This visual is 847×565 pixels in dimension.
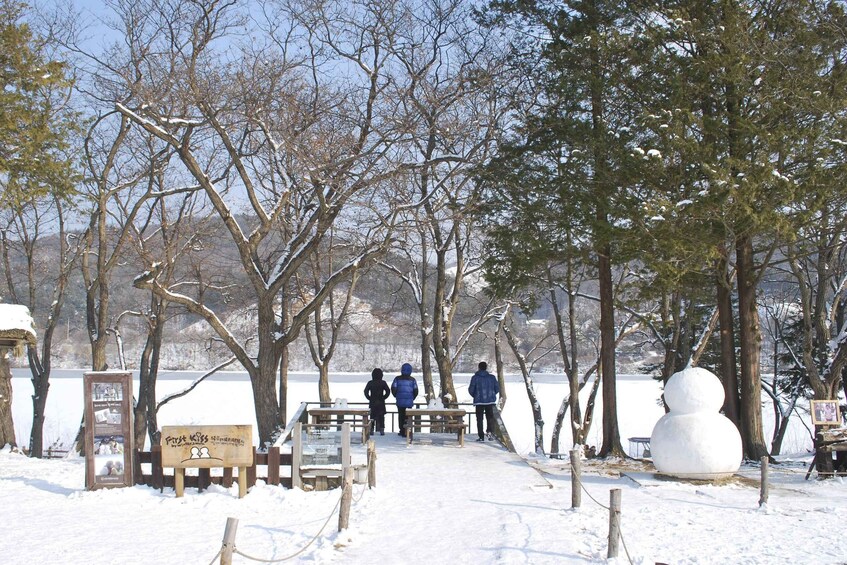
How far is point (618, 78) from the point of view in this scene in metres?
17.0

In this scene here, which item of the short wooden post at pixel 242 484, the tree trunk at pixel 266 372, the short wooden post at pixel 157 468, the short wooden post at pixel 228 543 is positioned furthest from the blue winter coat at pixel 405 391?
the short wooden post at pixel 228 543

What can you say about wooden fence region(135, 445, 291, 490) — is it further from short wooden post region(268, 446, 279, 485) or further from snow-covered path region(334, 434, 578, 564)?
snow-covered path region(334, 434, 578, 564)

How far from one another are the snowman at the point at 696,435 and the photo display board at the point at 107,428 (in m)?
9.05

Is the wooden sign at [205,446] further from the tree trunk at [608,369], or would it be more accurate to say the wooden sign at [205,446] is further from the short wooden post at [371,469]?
the tree trunk at [608,369]

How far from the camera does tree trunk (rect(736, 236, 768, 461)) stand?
57.2ft

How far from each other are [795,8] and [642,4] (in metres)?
3.14

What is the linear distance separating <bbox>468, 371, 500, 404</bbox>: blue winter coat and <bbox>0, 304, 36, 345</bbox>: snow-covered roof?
9439 millimetres

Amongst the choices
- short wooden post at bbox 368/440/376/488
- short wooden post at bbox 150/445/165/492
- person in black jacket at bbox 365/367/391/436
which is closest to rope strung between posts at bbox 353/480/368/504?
short wooden post at bbox 368/440/376/488

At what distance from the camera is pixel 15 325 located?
1567 centimetres

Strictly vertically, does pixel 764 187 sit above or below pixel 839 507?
above

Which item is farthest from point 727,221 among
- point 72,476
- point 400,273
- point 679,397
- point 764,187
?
point 400,273

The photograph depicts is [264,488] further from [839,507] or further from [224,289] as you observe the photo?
[224,289]

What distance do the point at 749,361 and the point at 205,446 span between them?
1189cm

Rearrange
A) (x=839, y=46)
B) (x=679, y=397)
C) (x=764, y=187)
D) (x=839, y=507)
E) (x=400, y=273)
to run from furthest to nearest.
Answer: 1. (x=400, y=273)
2. (x=839, y=46)
3. (x=764, y=187)
4. (x=679, y=397)
5. (x=839, y=507)
